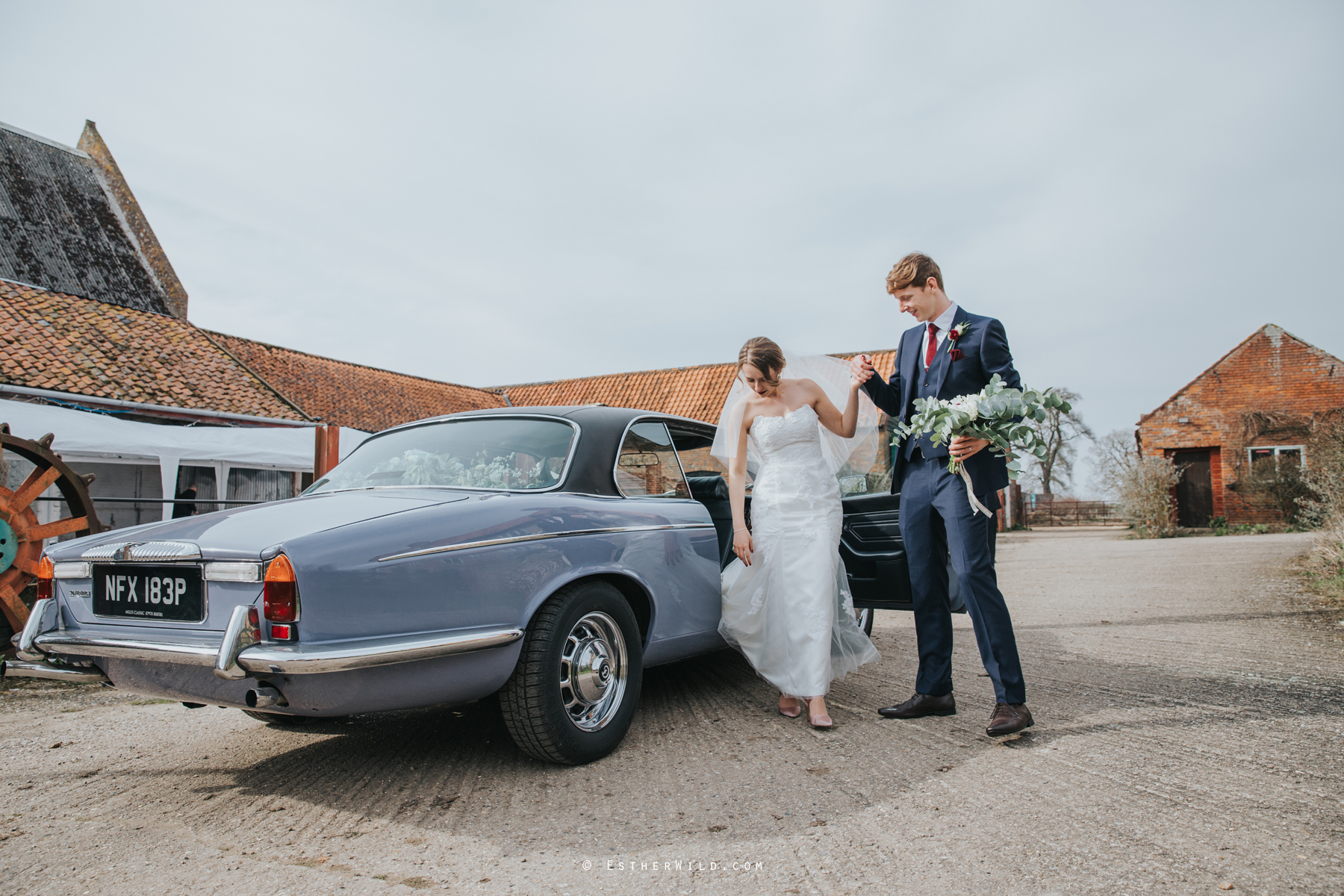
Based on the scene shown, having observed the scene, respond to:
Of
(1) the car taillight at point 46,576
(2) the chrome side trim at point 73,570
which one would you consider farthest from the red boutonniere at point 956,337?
(1) the car taillight at point 46,576

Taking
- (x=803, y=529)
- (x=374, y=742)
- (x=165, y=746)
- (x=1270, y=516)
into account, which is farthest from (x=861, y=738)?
(x=1270, y=516)

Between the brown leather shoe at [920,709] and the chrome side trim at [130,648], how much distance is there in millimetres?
2825

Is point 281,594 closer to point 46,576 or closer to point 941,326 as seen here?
point 46,576

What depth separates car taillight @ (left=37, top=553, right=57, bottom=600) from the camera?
2.84 m

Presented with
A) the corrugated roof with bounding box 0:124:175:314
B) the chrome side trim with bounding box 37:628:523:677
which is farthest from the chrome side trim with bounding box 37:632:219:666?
the corrugated roof with bounding box 0:124:175:314

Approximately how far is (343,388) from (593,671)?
76.3ft

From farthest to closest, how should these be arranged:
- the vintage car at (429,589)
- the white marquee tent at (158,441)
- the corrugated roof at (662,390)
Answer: the corrugated roof at (662,390) < the white marquee tent at (158,441) < the vintage car at (429,589)

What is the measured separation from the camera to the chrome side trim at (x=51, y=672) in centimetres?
267

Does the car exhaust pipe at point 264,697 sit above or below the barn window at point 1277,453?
below

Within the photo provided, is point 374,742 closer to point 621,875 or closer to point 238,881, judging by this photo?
point 238,881

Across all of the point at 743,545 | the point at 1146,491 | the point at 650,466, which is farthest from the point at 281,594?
the point at 1146,491

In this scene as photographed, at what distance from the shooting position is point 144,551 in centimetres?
259

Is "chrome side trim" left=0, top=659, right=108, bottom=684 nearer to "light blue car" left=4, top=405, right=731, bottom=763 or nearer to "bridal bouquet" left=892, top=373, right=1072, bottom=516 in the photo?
"light blue car" left=4, top=405, right=731, bottom=763

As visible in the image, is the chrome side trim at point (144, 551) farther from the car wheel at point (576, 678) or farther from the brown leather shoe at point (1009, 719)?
the brown leather shoe at point (1009, 719)
